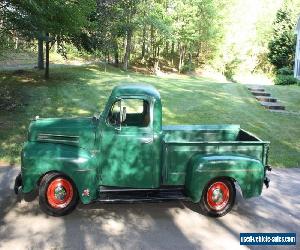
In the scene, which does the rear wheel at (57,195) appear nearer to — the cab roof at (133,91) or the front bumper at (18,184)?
the front bumper at (18,184)

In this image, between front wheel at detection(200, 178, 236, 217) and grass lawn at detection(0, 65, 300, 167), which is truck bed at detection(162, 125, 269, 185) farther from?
grass lawn at detection(0, 65, 300, 167)

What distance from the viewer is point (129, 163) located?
24.7ft

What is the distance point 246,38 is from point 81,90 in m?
36.9

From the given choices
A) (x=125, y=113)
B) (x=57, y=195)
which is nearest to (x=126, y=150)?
(x=125, y=113)

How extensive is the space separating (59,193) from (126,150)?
1420mm

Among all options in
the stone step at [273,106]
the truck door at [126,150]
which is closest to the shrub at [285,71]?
the stone step at [273,106]

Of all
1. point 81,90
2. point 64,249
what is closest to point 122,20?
point 81,90

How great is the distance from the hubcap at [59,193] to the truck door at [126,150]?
2.08 feet

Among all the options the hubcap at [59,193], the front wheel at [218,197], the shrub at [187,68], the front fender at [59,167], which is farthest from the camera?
the shrub at [187,68]

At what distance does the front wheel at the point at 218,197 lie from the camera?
7.59m

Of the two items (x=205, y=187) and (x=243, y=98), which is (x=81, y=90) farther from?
(x=205, y=187)

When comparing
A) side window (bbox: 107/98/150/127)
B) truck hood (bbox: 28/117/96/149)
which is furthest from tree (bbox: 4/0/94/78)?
side window (bbox: 107/98/150/127)

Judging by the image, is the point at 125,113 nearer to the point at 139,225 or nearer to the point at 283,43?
the point at 139,225

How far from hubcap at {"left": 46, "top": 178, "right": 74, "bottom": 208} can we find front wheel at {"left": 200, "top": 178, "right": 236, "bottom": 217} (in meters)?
2.44
